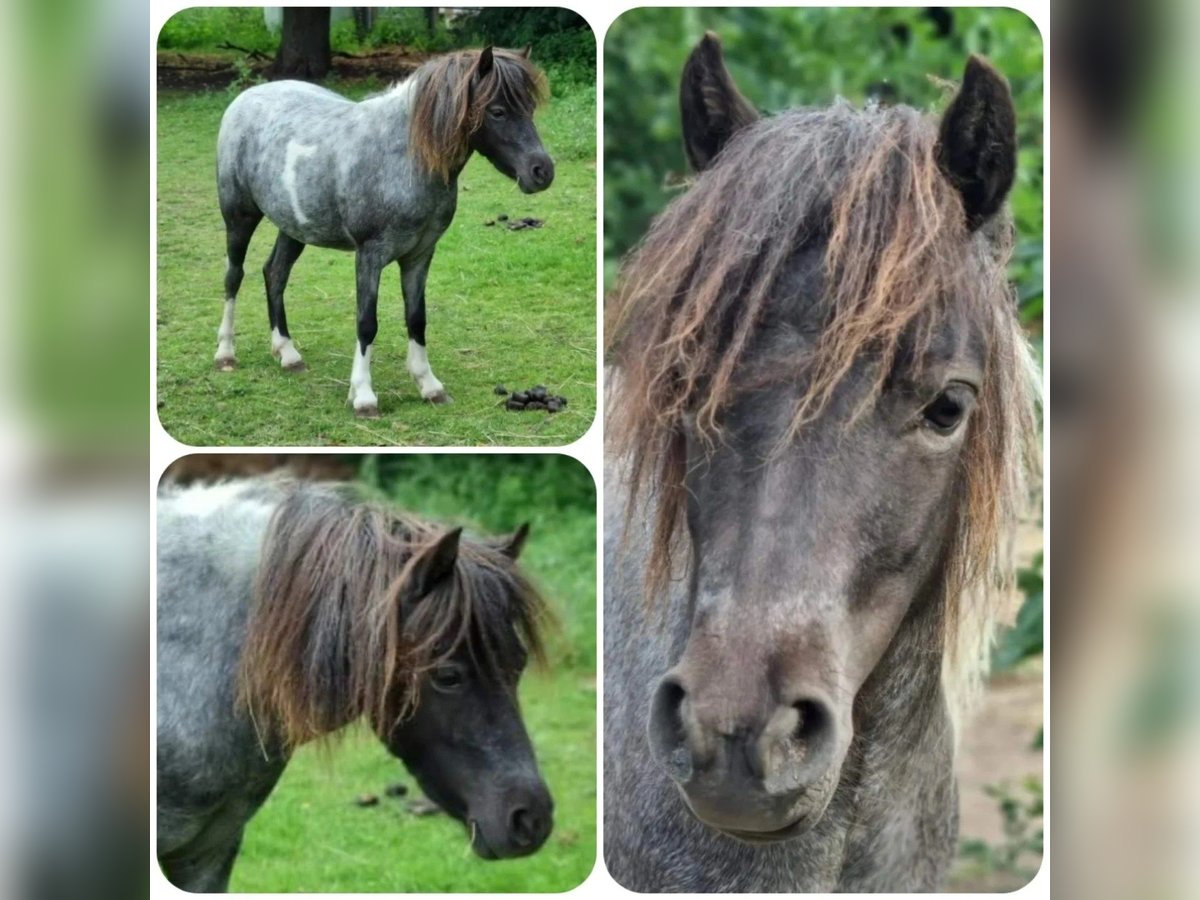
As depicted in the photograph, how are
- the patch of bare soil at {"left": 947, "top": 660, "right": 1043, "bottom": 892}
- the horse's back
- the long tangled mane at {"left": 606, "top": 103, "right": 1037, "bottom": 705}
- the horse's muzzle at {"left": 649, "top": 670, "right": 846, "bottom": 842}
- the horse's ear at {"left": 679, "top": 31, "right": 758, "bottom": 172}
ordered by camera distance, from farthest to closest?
the patch of bare soil at {"left": 947, "top": 660, "right": 1043, "bottom": 892} < the horse's back < the horse's ear at {"left": 679, "top": 31, "right": 758, "bottom": 172} < the long tangled mane at {"left": 606, "top": 103, "right": 1037, "bottom": 705} < the horse's muzzle at {"left": 649, "top": 670, "right": 846, "bottom": 842}

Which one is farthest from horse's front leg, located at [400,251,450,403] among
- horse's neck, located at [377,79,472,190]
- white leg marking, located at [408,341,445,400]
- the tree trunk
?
the tree trunk

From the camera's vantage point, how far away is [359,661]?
198 cm

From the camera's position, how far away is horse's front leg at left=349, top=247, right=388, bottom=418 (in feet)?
6.97

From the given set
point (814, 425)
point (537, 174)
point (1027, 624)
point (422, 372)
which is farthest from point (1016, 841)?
point (537, 174)

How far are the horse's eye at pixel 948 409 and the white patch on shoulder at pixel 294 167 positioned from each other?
118 centimetres

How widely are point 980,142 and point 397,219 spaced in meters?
1.01

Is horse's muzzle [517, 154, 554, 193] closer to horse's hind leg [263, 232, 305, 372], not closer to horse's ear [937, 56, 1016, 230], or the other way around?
horse's hind leg [263, 232, 305, 372]

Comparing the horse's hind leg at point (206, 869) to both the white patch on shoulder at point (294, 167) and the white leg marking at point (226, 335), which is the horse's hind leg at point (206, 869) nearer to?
the white leg marking at point (226, 335)

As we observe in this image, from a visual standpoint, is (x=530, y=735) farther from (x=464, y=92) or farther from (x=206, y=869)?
(x=464, y=92)

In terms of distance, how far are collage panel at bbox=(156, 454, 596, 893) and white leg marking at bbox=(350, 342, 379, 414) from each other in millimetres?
106

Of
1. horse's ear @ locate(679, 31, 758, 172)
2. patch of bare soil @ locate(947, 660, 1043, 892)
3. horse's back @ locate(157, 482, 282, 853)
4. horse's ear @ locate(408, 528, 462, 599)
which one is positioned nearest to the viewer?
horse's ear @ locate(679, 31, 758, 172)

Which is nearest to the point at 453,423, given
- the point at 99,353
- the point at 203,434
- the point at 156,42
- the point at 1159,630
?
the point at 203,434

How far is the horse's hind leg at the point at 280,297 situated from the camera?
2145 mm

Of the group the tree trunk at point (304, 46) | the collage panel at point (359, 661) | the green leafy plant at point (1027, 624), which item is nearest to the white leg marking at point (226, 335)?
the collage panel at point (359, 661)
